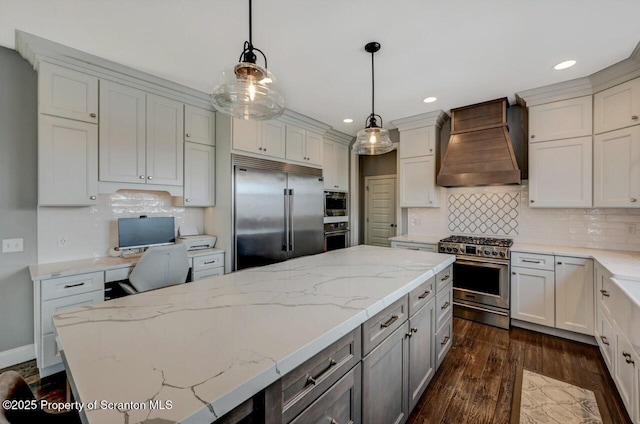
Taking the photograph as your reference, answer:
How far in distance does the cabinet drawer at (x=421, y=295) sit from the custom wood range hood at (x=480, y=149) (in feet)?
6.48

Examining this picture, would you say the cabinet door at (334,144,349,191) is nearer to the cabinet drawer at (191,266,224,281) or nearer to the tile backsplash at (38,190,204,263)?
the cabinet drawer at (191,266,224,281)

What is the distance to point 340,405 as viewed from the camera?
3.60 ft

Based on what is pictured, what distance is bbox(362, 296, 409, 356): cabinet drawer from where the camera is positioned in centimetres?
122

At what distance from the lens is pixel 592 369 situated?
228cm

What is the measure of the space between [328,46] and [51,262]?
304 cm

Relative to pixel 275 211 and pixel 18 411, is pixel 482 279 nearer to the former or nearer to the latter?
pixel 275 211

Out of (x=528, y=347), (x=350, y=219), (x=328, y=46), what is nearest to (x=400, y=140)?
(x=350, y=219)

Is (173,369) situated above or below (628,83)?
below

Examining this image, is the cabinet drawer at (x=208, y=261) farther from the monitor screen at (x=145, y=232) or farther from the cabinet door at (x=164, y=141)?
the cabinet door at (x=164, y=141)

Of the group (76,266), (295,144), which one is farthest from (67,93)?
(295,144)

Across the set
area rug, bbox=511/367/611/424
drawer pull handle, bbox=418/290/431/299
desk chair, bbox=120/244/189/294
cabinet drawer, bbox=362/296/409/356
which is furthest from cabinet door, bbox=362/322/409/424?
desk chair, bbox=120/244/189/294

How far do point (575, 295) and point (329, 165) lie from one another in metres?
3.39

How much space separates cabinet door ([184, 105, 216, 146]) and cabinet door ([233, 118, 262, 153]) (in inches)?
15.1

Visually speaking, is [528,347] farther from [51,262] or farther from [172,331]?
[51,262]
